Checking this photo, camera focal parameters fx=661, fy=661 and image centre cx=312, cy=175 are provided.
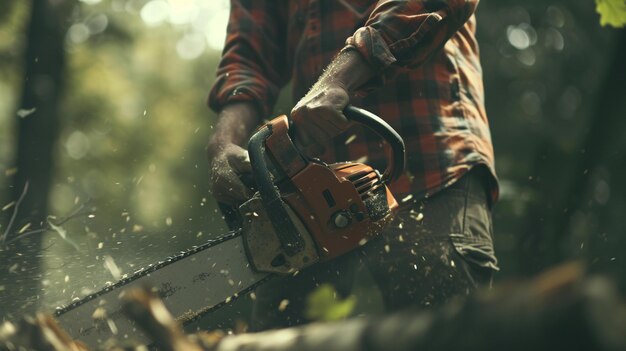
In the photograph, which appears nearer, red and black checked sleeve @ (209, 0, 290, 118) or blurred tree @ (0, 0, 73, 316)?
red and black checked sleeve @ (209, 0, 290, 118)

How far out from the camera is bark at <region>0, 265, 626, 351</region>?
2.17 feet

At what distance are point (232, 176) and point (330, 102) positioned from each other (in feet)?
1.31

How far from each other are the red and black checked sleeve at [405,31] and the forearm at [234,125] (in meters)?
0.60

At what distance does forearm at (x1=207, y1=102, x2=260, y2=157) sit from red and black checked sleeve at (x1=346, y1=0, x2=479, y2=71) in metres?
0.60

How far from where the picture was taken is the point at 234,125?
2.50 m

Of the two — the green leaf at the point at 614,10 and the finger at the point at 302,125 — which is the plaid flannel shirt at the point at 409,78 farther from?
the green leaf at the point at 614,10

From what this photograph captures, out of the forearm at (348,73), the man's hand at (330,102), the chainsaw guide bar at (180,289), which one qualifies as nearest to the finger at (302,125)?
the man's hand at (330,102)

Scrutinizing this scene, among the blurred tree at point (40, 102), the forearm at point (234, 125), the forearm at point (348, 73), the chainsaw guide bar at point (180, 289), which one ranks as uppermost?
the blurred tree at point (40, 102)

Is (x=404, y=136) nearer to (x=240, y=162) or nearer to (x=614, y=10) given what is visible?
(x=240, y=162)

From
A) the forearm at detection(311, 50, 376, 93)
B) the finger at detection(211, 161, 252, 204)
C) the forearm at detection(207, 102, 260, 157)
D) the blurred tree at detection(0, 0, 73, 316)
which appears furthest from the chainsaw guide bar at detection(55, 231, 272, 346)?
the blurred tree at detection(0, 0, 73, 316)

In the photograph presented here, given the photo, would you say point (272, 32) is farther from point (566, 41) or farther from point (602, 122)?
point (566, 41)

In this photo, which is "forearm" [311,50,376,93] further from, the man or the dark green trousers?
the dark green trousers

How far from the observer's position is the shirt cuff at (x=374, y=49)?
2.04 meters

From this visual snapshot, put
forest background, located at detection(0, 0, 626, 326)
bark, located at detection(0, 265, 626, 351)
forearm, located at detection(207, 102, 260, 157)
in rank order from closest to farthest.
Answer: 1. bark, located at detection(0, 265, 626, 351)
2. forearm, located at detection(207, 102, 260, 157)
3. forest background, located at detection(0, 0, 626, 326)
